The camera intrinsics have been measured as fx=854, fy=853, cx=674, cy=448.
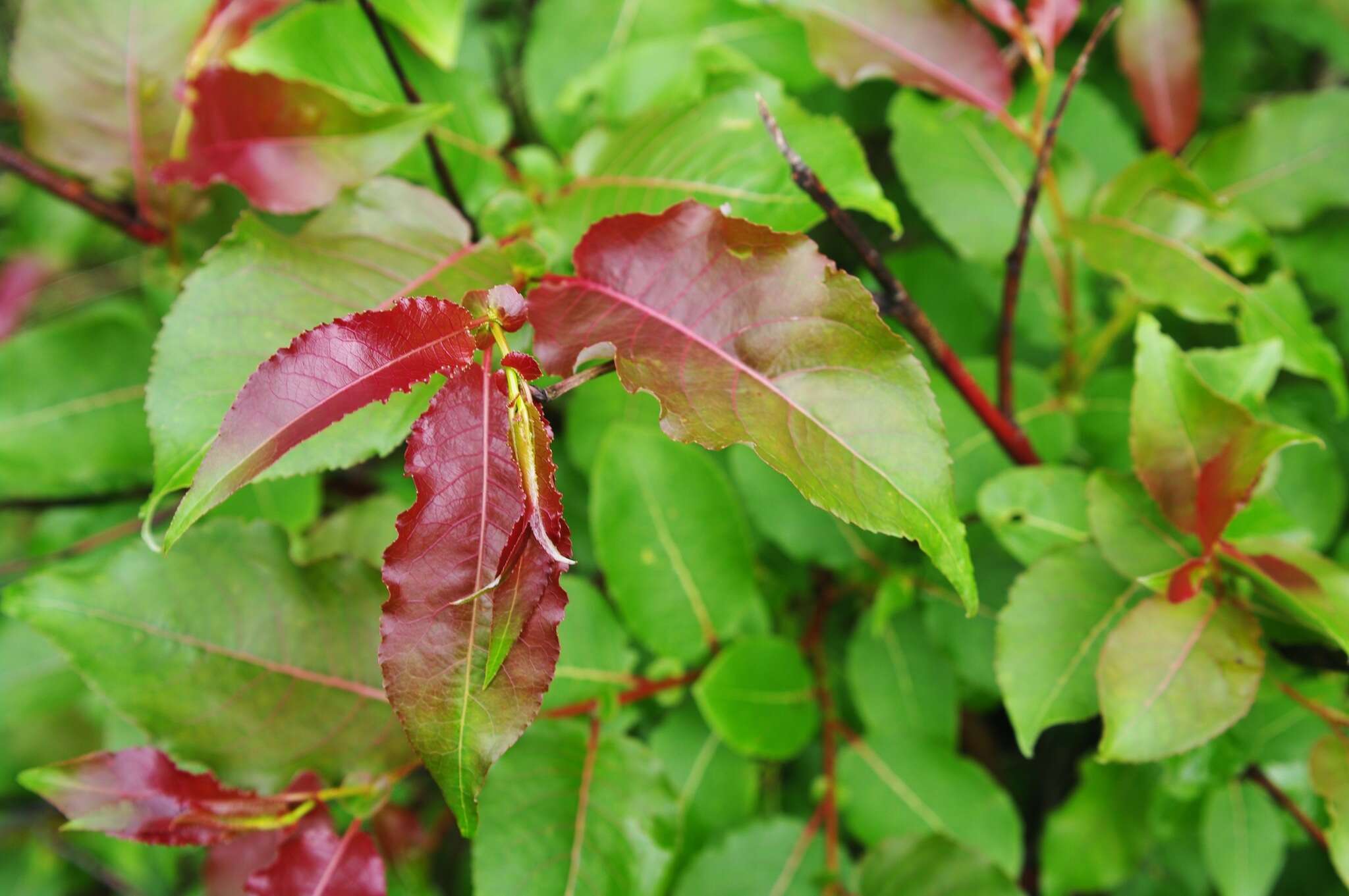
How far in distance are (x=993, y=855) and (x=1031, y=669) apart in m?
0.41

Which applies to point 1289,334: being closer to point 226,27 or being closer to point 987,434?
point 987,434

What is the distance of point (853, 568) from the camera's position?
1.10 meters

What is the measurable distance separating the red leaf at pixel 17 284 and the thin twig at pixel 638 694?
115 centimetres

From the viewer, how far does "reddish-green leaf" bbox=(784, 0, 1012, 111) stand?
0.87 metres

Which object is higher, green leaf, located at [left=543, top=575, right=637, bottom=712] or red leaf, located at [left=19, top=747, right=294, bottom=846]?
red leaf, located at [left=19, top=747, right=294, bottom=846]

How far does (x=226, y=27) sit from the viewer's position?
0.92 m

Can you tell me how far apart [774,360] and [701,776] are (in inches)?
25.8

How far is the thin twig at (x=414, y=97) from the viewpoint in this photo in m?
0.74

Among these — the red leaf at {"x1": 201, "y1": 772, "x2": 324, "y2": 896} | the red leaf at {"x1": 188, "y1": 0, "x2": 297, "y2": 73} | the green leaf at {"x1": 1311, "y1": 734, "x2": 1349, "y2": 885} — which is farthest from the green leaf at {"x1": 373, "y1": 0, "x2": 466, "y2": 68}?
the green leaf at {"x1": 1311, "y1": 734, "x2": 1349, "y2": 885}

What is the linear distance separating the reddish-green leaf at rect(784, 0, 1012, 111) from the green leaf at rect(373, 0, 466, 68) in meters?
0.36

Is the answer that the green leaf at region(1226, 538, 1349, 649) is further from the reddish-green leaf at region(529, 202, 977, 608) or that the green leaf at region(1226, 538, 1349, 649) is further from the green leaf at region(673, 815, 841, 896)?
the green leaf at region(673, 815, 841, 896)

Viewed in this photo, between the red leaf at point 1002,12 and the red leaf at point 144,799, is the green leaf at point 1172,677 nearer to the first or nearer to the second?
the red leaf at point 1002,12

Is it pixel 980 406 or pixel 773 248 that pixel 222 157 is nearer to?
pixel 773 248

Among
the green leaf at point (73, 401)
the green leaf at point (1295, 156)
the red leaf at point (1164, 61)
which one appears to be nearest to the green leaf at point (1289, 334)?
the green leaf at point (1295, 156)
